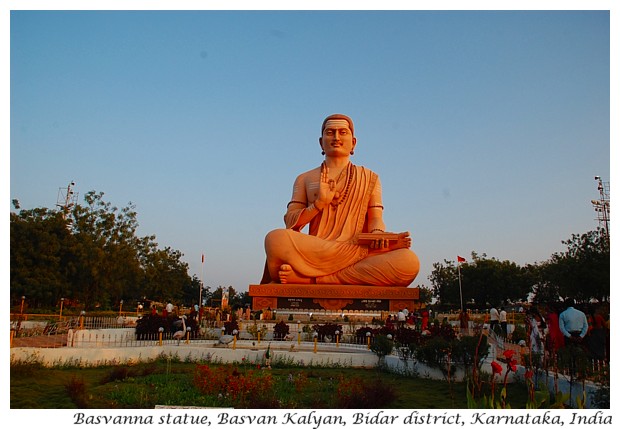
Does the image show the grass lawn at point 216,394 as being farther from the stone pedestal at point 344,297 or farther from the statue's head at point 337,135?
the statue's head at point 337,135

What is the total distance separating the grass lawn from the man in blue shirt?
986 mm

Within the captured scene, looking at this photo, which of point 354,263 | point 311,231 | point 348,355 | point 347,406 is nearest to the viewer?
point 347,406

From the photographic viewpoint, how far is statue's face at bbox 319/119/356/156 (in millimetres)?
19406

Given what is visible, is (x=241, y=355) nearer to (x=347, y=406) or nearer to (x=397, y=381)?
(x=397, y=381)

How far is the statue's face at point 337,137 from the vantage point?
63.7ft

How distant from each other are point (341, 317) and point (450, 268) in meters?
29.3

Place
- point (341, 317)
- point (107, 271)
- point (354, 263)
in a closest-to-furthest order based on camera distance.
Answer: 1. point (341, 317)
2. point (354, 263)
3. point (107, 271)

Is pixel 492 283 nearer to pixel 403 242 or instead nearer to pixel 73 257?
pixel 403 242

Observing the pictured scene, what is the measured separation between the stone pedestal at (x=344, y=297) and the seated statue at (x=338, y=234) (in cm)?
46

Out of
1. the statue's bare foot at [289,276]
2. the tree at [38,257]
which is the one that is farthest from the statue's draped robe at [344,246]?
the tree at [38,257]

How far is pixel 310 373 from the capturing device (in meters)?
8.09

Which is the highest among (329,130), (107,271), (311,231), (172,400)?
(329,130)

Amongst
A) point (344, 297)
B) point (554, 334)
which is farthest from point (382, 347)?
point (344, 297)
